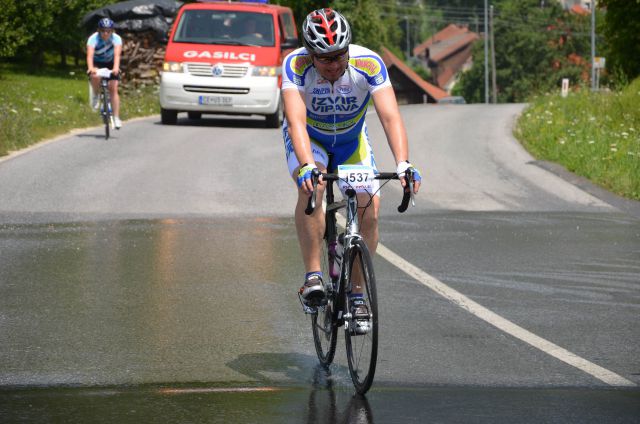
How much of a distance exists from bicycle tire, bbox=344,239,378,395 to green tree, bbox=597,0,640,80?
90.5ft

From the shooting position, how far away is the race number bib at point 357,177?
19.8ft

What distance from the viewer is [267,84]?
22891 mm

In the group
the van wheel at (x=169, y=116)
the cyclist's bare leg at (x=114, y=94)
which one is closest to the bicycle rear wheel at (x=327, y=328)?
the cyclist's bare leg at (x=114, y=94)

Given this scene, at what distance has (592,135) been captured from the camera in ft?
67.1

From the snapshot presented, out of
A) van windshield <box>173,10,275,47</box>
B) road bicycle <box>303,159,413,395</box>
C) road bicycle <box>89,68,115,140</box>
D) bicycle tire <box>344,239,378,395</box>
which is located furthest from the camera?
van windshield <box>173,10,275,47</box>

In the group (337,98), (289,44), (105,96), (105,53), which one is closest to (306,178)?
(337,98)

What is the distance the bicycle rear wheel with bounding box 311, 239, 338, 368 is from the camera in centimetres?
646

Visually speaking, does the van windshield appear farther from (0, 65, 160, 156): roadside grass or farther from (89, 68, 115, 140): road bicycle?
(89, 68, 115, 140): road bicycle

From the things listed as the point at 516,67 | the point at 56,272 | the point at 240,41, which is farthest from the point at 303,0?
the point at 516,67

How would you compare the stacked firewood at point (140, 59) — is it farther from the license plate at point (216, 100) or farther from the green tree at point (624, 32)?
the license plate at point (216, 100)

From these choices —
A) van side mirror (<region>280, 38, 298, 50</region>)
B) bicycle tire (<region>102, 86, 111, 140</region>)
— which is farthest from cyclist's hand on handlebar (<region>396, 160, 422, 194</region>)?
van side mirror (<region>280, 38, 298, 50</region>)

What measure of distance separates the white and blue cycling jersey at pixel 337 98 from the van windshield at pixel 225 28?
55.6 ft

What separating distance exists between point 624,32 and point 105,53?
17.1 metres

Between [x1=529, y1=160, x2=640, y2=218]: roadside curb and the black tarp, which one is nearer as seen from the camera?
[x1=529, y1=160, x2=640, y2=218]: roadside curb
